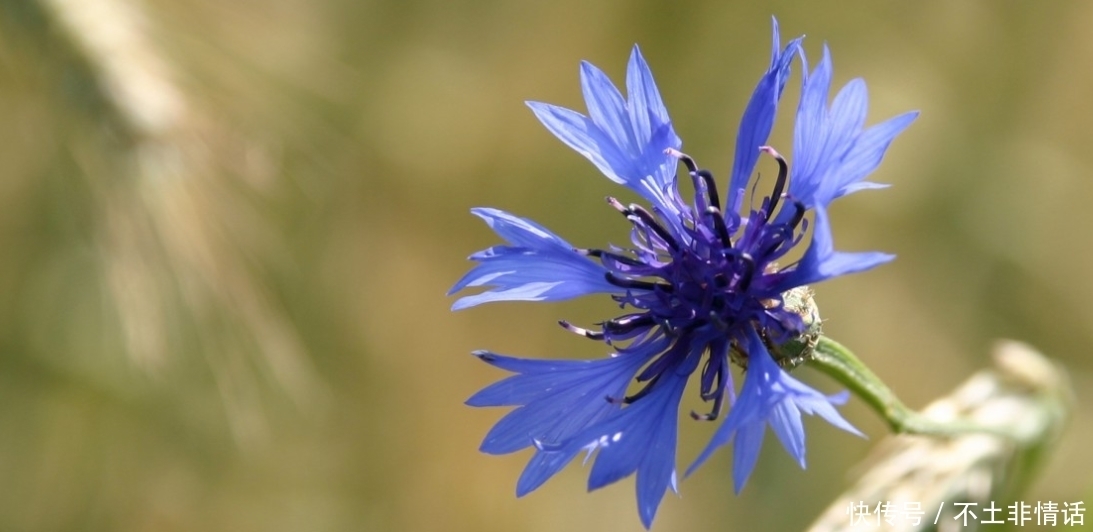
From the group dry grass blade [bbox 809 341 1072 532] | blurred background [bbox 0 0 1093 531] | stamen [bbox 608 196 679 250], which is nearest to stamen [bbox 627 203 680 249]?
stamen [bbox 608 196 679 250]

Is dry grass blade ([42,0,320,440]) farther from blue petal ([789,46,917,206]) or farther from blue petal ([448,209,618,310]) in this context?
blue petal ([789,46,917,206])

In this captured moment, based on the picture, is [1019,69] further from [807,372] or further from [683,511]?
[683,511]

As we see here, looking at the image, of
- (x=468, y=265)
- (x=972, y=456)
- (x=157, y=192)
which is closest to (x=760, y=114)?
(x=972, y=456)

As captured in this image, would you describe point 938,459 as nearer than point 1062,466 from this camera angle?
Yes

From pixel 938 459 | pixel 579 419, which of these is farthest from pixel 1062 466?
pixel 579 419

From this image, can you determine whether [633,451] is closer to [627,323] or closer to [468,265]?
[627,323]

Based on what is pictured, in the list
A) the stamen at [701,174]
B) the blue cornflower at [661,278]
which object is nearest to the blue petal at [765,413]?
the blue cornflower at [661,278]
